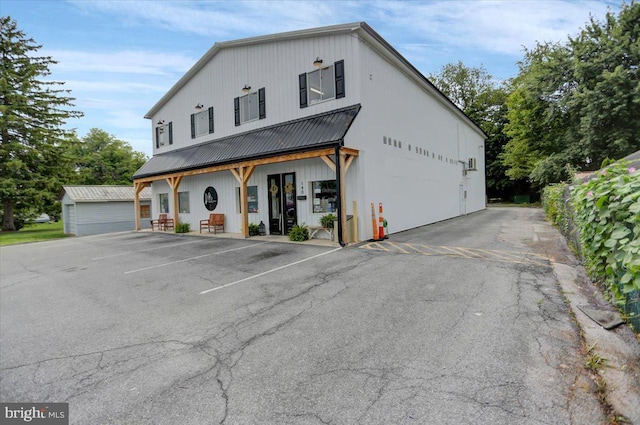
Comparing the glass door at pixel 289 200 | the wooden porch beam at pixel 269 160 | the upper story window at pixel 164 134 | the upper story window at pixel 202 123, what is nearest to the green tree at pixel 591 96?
the wooden porch beam at pixel 269 160

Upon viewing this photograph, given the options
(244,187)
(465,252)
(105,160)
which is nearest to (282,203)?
(244,187)

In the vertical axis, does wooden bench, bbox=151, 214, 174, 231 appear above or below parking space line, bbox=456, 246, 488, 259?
above

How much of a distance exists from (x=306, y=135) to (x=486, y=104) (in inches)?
1509

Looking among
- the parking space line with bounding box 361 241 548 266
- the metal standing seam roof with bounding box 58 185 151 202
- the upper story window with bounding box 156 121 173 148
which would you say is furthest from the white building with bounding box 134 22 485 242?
the metal standing seam roof with bounding box 58 185 151 202

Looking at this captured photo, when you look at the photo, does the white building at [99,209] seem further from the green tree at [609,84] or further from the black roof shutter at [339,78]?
the green tree at [609,84]

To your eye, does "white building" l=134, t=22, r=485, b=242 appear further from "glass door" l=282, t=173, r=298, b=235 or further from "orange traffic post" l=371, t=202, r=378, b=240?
Result: "orange traffic post" l=371, t=202, r=378, b=240

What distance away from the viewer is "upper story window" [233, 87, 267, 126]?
13273mm

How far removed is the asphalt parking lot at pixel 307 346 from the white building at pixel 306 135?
14.6ft

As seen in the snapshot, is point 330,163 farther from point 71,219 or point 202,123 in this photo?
point 71,219

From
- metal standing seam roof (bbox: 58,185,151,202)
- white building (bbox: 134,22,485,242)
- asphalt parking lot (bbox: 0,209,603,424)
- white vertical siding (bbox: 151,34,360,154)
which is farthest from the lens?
metal standing seam roof (bbox: 58,185,151,202)

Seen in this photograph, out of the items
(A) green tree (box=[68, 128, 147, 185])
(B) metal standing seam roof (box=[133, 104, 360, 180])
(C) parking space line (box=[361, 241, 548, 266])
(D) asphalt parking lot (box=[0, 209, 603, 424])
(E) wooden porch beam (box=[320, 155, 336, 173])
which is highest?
(A) green tree (box=[68, 128, 147, 185])

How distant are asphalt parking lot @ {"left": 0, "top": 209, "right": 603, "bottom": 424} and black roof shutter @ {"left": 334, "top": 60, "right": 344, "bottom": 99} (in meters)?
6.49

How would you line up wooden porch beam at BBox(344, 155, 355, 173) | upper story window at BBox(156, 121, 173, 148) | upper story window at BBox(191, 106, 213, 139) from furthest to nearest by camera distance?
upper story window at BBox(156, 121, 173, 148) → upper story window at BBox(191, 106, 213, 139) → wooden porch beam at BBox(344, 155, 355, 173)

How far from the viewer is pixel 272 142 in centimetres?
1155
